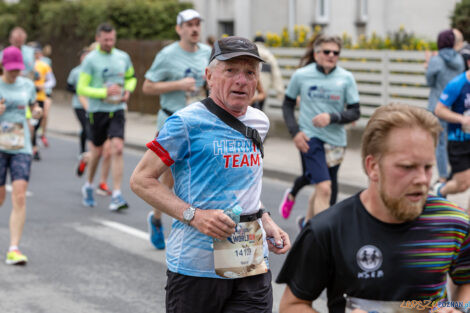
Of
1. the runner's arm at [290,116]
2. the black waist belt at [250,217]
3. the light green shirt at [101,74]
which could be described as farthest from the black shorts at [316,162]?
the black waist belt at [250,217]

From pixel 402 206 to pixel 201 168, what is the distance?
1.42 m

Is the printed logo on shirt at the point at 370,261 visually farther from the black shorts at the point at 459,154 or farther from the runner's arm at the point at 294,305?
the black shorts at the point at 459,154

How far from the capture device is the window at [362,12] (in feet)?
82.2

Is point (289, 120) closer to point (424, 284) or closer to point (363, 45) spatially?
point (424, 284)

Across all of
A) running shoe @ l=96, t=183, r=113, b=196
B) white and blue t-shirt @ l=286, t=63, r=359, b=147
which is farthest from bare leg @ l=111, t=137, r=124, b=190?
white and blue t-shirt @ l=286, t=63, r=359, b=147

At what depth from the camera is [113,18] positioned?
86.0 feet

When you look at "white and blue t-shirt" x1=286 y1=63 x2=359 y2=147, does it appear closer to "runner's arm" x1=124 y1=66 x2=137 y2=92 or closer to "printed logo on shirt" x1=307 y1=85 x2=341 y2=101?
"printed logo on shirt" x1=307 y1=85 x2=341 y2=101

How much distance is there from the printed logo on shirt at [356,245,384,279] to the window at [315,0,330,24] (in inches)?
878

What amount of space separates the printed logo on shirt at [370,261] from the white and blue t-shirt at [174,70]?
523cm

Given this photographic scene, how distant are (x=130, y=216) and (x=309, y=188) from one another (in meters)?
3.05

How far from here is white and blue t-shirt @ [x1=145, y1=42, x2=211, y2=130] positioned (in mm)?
8023

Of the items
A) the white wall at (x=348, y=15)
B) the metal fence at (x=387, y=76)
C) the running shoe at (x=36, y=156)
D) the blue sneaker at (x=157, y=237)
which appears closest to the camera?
the blue sneaker at (x=157, y=237)

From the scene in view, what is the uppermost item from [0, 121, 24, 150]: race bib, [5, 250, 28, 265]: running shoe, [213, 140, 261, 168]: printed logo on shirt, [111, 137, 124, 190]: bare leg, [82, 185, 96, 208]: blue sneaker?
[213, 140, 261, 168]: printed logo on shirt

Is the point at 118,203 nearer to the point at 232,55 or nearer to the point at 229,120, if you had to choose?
the point at 229,120
